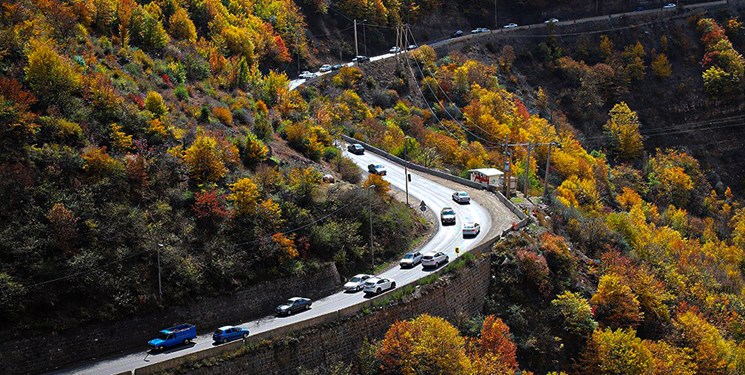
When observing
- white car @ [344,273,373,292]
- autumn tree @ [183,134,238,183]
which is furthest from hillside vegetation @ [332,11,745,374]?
autumn tree @ [183,134,238,183]

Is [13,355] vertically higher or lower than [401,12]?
lower

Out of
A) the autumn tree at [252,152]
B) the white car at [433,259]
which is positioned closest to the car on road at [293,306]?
the white car at [433,259]

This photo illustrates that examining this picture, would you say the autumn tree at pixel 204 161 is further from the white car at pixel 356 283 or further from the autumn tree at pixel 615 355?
the autumn tree at pixel 615 355

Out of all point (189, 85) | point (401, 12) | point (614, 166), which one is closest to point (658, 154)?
point (614, 166)

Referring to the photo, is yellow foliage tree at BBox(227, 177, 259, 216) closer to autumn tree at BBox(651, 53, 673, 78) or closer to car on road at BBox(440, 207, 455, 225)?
car on road at BBox(440, 207, 455, 225)

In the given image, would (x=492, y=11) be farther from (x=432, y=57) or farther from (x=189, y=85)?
(x=189, y=85)

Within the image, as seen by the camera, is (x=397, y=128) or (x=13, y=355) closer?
(x=13, y=355)
